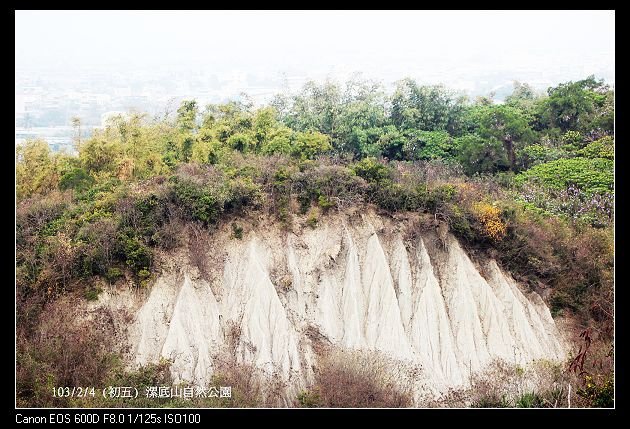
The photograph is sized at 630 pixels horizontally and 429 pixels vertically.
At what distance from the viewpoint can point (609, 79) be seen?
33062 millimetres

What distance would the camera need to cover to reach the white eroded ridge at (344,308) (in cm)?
1759

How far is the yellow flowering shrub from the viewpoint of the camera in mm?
20016

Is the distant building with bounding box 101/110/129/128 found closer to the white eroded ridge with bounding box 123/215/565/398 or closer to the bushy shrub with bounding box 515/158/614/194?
the white eroded ridge with bounding box 123/215/565/398

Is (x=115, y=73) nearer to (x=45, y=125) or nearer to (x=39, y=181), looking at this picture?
(x=45, y=125)

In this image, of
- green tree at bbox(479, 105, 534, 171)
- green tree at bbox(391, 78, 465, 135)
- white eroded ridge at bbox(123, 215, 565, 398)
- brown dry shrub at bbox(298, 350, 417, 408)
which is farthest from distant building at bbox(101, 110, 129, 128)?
green tree at bbox(479, 105, 534, 171)

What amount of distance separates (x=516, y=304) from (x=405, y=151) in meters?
10.2

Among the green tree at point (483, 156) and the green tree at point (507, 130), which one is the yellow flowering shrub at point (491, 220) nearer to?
the green tree at point (483, 156)

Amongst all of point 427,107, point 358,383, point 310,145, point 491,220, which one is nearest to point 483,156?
point 427,107

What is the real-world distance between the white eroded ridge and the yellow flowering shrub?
892 millimetres

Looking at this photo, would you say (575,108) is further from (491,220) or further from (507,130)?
(491,220)

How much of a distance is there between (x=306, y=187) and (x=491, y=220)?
17.4ft

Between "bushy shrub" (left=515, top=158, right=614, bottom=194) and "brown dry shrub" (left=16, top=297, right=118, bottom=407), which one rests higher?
"bushy shrub" (left=515, top=158, right=614, bottom=194)

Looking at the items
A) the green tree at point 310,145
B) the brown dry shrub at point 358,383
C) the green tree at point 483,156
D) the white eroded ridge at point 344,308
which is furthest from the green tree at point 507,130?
the brown dry shrub at point 358,383
